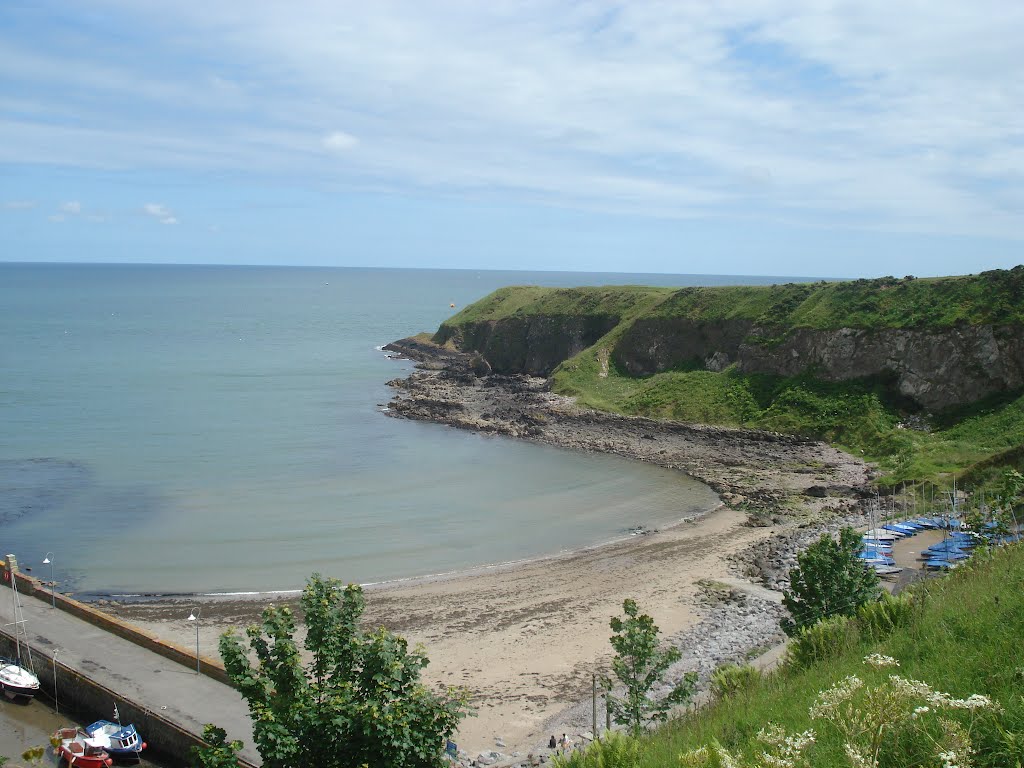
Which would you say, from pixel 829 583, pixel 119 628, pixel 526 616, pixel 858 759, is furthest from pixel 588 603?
pixel 858 759

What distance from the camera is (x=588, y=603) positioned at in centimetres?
3072

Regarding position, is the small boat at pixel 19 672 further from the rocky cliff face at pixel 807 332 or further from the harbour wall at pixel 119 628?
the rocky cliff face at pixel 807 332

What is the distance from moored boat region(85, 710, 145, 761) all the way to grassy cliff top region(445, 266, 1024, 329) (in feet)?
174

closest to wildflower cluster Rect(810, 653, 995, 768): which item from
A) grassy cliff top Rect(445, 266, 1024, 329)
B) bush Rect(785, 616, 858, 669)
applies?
bush Rect(785, 616, 858, 669)

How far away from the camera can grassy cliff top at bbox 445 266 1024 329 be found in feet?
177

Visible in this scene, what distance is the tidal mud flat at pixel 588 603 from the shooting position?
23781 millimetres

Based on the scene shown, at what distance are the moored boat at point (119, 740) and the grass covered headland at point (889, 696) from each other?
13.6m

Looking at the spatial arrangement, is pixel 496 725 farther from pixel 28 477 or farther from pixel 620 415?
pixel 620 415

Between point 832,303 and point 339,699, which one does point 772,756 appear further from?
point 832,303

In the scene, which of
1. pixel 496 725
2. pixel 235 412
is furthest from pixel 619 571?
pixel 235 412

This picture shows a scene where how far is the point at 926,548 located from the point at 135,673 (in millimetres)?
30066

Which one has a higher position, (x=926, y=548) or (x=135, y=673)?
(x=926, y=548)

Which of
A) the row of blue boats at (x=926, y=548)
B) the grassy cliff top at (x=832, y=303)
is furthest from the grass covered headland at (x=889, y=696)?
the grassy cliff top at (x=832, y=303)

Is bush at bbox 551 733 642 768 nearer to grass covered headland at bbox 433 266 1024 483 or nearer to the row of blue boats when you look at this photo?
the row of blue boats
